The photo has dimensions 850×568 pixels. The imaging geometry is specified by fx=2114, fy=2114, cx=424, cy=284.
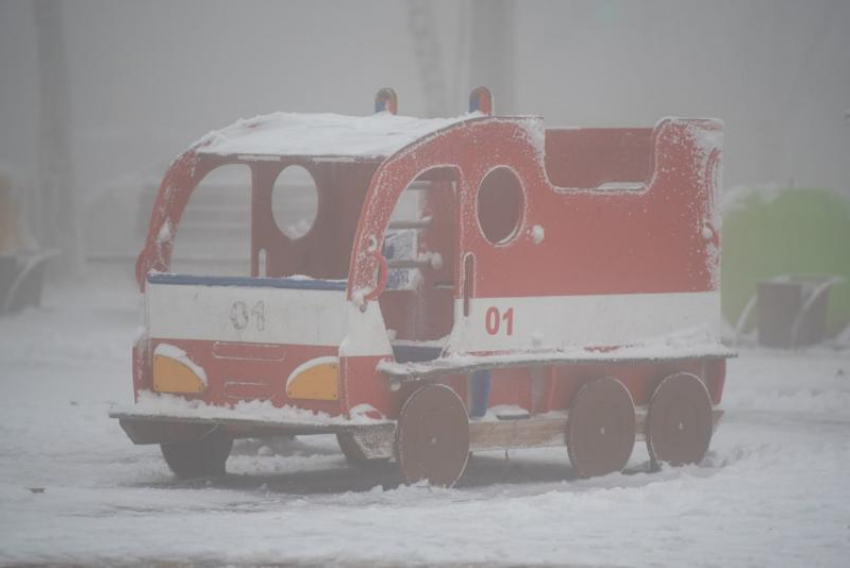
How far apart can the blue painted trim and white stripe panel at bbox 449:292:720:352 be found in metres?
0.87

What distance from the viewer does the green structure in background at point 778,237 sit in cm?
2564

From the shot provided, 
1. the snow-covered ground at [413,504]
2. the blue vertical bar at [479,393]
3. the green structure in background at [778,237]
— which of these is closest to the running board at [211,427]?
the snow-covered ground at [413,504]

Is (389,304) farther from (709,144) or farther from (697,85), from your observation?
(697,85)

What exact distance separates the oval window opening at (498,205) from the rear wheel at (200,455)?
2.16m

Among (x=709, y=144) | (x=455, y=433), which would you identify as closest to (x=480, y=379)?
(x=455, y=433)

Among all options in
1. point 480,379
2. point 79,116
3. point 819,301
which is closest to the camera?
point 480,379

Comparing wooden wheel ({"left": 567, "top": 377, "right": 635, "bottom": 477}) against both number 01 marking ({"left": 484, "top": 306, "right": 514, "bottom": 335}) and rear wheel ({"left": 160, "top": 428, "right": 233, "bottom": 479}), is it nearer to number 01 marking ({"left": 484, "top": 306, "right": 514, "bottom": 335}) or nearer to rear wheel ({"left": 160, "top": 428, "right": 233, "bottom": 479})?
number 01 marking ({"left": 484, "top": 306, "right": 514, "bottom": 335})

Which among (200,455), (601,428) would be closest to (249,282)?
(200,455)

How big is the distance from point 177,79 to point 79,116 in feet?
9.54

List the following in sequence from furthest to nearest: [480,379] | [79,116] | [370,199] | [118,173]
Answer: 1. [79,116]
2. [118,173]
3. [480,379]
4. [370,199]

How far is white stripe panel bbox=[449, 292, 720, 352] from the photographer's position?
13.0 metres

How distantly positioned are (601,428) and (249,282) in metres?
2.61

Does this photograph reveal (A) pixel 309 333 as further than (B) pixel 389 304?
No

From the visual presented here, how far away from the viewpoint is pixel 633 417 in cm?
1387
